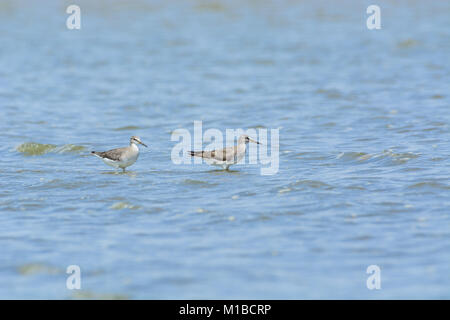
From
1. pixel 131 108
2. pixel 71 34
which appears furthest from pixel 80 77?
pixel 71 34

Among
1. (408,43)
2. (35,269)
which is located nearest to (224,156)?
(35,269)

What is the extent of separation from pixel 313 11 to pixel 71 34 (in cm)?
996

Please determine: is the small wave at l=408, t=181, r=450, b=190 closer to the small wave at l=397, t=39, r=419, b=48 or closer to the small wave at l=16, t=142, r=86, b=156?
the small wave at l=16, t=142, r=86, b=156

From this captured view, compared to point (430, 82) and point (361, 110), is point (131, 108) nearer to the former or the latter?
point (361, 110)

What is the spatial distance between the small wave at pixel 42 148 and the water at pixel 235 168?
0.06 metres

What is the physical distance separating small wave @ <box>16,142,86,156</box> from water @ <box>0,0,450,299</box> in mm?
59

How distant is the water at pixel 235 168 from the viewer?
799 cm

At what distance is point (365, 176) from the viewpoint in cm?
1181

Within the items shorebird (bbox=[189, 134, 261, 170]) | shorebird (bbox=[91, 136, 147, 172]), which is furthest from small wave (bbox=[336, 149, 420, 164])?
shorebird (bbox=[91, 136, 147, 172])

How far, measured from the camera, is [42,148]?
15.0 meters

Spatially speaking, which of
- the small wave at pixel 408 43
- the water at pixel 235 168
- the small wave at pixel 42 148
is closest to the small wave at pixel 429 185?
the water at pixel 235 168

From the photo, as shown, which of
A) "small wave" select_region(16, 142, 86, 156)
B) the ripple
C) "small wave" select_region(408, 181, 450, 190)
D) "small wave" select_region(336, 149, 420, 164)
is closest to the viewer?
the ripple

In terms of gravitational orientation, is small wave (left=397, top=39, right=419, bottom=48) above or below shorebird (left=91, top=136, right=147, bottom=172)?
above

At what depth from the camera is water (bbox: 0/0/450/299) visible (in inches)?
314
